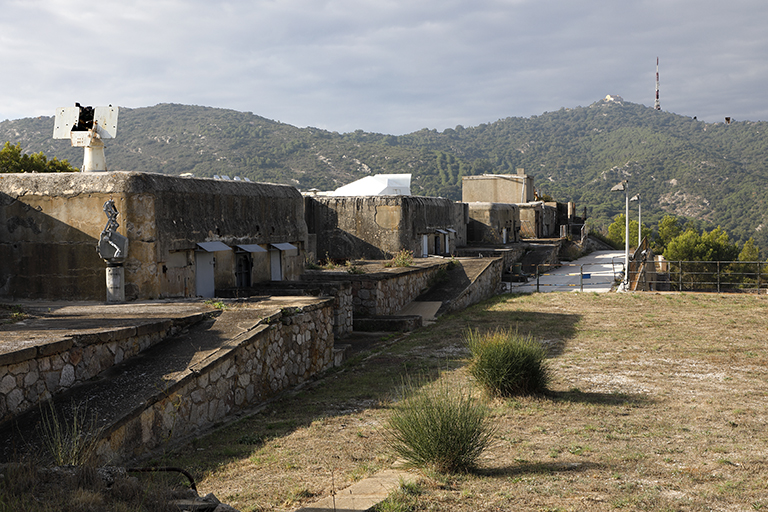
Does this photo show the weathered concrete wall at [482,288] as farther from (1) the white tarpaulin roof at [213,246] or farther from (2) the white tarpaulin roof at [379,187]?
(1) the white tarpaulin roof at [213,246]

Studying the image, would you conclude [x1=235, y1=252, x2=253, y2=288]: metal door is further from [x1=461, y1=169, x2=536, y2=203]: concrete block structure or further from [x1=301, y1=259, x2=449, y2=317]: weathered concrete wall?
[x1=461, y1=169, x2=536, y2=203]: concrete block structure

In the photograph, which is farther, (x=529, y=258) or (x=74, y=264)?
(x=529, y=258)

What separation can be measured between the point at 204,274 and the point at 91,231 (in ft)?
7.68

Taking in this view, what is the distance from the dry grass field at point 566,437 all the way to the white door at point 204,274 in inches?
142

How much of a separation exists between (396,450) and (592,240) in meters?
44.9

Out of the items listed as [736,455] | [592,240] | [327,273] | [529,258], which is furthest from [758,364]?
[592,240]

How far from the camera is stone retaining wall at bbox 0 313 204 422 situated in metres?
5.80

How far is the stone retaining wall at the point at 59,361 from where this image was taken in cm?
580

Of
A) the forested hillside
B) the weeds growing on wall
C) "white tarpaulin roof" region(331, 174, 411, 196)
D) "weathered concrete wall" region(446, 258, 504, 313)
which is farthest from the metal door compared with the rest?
the forested hillside

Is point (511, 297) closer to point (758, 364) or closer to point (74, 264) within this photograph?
point (758, 364)

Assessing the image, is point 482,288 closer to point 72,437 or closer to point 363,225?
point 363,225

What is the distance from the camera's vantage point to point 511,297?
21516 mm

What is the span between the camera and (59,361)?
21.2ft

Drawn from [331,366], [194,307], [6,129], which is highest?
[6,129]
